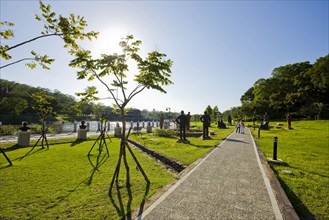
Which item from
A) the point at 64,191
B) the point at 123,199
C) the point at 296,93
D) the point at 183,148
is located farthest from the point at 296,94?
the point at 64,191

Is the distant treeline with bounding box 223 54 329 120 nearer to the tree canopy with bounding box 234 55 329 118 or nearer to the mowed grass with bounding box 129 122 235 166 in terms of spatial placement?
the tree canopy with bounding box 234 55 329 118

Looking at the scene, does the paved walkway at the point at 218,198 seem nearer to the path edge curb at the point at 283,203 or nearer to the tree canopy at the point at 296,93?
the path edge curb at the point at 283,203

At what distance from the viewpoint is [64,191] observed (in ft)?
16.7

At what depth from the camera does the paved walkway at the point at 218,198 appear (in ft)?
12.2

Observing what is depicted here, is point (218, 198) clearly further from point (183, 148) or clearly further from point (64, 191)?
point (183, 148)

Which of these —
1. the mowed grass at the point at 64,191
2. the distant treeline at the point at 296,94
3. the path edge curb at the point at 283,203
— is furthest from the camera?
the distant treeline at the point at 296,94

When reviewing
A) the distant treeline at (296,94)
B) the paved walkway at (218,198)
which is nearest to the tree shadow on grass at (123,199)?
the paved walkway at (218,198)

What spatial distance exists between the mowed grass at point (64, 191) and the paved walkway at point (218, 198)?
708mm

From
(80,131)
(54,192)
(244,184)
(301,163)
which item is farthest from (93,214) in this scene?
(80,131)

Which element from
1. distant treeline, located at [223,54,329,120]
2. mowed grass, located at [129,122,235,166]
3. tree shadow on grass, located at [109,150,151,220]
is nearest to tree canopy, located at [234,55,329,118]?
distant treeline, located at [223,54,329,120]

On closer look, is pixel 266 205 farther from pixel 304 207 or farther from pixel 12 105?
pixel 12 105

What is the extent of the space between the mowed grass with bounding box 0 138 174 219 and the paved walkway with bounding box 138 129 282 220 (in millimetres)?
708

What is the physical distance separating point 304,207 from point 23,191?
23.2 ft

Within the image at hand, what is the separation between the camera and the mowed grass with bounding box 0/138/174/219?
3.97m
